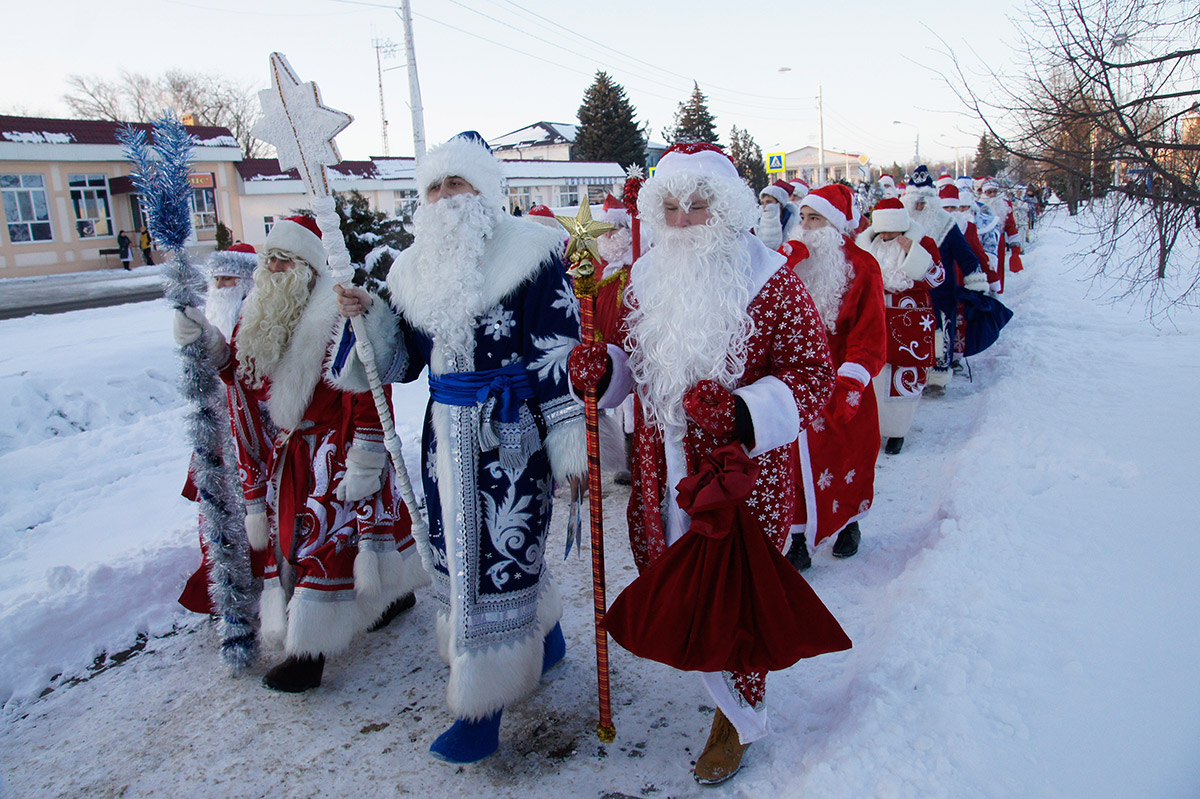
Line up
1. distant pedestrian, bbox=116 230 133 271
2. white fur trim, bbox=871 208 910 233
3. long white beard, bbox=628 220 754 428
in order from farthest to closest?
distant pedestrian, bbox=116 230 133 271, white fur trim, bbox=871 208 910 233, long white beard, bbox=628 220 754 428

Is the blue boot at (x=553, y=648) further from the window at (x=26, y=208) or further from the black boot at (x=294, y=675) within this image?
the window at (x=26, y=208)

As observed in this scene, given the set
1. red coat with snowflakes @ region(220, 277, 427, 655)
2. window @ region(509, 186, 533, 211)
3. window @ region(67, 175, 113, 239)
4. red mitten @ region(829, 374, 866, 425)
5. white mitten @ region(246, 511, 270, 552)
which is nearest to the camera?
red coat with snowflakes @ region(220, 277, 427, 655)

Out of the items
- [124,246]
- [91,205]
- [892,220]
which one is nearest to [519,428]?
[892,220]

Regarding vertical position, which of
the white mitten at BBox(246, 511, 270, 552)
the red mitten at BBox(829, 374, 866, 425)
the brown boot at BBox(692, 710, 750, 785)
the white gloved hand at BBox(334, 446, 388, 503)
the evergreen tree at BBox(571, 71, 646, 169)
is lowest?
the brown boot at BBox(692, 710, 750, 785)

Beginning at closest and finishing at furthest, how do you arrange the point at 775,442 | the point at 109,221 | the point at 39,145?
the point at 775,442 < the point at 39,145 < the point at 109,221

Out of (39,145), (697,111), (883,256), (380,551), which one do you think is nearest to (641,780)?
(380,551)

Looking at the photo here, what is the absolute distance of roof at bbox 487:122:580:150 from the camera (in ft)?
169

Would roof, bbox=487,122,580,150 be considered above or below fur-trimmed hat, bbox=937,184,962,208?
above

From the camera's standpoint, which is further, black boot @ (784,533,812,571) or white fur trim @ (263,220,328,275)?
black boot @ (784,533,812,571)

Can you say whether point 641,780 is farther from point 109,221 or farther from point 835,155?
point 835,155

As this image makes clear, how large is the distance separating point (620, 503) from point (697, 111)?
41.3m

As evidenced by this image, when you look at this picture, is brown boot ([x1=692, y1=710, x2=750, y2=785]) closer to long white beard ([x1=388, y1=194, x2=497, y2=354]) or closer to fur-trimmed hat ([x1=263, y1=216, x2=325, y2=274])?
long white beard ([x1=388, y1=194, x2=497, y2=354])

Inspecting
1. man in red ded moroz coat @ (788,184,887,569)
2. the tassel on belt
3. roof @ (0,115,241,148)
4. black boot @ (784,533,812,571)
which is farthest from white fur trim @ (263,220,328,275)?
roof @ (0,115,241,148)

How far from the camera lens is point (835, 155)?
9788 centimetres
